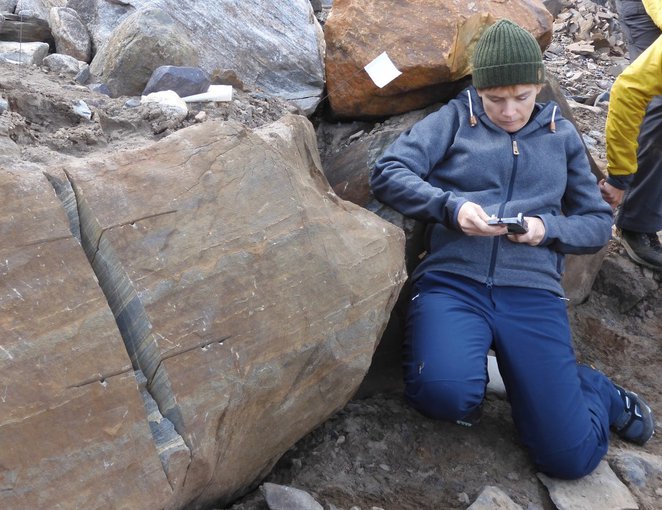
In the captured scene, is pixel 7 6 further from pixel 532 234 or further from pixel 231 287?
pixel 532 234

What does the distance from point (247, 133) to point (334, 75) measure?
1379 mm

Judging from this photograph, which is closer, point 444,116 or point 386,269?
point 386,269

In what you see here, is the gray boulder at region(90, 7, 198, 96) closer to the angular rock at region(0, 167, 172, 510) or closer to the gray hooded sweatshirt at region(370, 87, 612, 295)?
the gray hooded sweatshirt at region(370, 87, 612, 295)

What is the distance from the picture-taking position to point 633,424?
3.10 metres

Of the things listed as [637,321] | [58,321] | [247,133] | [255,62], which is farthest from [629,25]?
[58,321]

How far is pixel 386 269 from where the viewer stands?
8.60ft

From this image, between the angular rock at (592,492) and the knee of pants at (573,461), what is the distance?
A: 0.02 metres

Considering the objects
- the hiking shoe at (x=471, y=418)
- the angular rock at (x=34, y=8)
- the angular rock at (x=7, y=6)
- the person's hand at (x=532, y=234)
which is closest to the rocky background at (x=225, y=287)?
the hiking shoe at (x=471, y=418)

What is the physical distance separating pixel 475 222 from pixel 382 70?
1.08m

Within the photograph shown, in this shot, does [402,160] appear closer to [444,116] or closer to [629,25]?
[444,116]

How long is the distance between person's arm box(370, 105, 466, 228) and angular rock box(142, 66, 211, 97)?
73cm

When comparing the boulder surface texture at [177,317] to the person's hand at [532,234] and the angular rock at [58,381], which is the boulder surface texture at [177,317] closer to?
the angular rock at [58,381]

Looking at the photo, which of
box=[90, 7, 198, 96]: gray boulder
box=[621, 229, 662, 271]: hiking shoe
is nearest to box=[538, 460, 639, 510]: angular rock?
box=[621, 229, 662, 271]: hiking shoe

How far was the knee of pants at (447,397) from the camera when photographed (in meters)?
2.78
